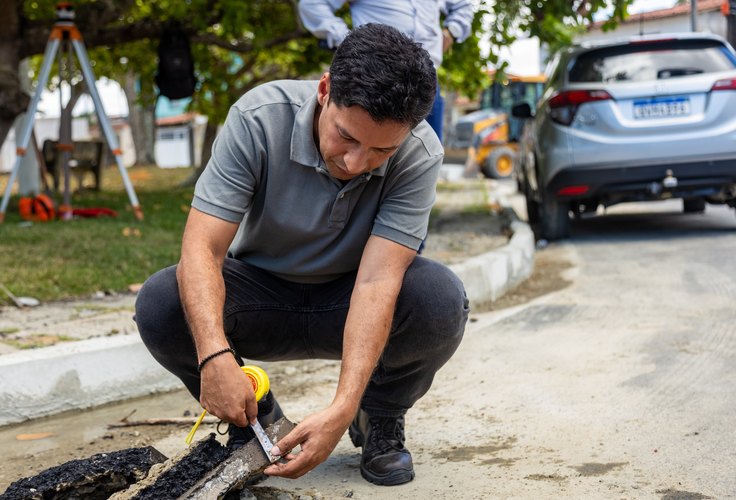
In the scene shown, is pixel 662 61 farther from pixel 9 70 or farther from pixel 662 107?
pixel 9 70

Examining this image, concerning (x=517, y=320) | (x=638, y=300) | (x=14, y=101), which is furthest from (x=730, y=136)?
(x=14, y=101)

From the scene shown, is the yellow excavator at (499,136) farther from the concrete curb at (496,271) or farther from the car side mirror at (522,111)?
the concrete curb at (496,271)

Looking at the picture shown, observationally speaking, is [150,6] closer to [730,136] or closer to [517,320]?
[730,136]

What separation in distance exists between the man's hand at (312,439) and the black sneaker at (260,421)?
1.49ft

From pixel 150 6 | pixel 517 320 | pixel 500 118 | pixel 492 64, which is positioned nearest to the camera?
pixel 517 320

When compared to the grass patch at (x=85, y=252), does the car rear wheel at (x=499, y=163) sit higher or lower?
lower

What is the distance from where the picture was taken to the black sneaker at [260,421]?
298 cm

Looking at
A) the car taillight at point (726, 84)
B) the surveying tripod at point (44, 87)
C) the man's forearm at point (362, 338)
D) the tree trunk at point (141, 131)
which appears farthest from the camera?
the tree trunk at point (141, 131)

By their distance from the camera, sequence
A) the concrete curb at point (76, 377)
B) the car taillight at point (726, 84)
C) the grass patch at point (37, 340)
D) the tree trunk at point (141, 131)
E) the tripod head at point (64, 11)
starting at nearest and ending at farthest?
the concrete curb at point (76, 377)
the grass patch at point (37, 340)
the car taillight at point (726, 84)
the tripod head at point (64, 11)
the tree trunk at point (141, 131)

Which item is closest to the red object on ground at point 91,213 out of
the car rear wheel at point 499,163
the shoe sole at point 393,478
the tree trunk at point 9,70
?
the tree trunk at point 9,70

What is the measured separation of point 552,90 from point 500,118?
44.5 ft

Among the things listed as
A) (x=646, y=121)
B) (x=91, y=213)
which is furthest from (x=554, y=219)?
(x=91, y=213)

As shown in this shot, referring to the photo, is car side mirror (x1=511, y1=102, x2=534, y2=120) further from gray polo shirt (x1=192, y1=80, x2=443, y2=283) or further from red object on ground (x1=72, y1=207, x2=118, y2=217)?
gray polo shirt (x1=192, y1=80, x2=443, y2=283)

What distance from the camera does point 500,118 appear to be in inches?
866
